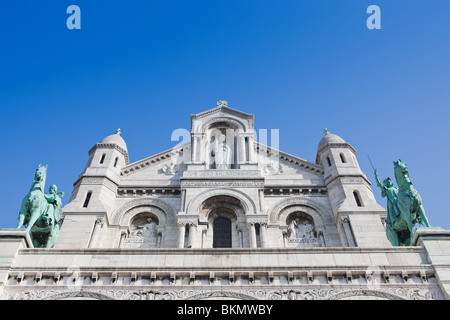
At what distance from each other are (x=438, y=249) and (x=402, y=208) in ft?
9.54

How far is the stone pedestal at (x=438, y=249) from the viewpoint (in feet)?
39.9

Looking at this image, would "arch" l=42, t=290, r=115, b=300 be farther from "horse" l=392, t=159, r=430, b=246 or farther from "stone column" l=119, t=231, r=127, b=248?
"horse" l=392, t=159, r=430, b=246

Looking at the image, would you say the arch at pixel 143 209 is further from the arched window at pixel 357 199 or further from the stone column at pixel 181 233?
the arched window at pixel 357 199

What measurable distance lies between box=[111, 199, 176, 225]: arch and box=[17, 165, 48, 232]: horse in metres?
7.43

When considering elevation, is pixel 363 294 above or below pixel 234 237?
below

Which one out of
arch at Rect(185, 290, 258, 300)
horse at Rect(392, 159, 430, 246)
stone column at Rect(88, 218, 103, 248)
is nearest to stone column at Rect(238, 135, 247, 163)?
stone column at Rect(88, 218, 103, 248)

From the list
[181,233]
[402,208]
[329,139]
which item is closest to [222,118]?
[329,139]

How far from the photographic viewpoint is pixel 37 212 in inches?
604

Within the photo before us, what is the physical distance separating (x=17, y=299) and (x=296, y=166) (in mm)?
18330

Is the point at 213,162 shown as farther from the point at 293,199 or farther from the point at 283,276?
the point at 283,276

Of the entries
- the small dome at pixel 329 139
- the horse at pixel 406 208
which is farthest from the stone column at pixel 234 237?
the small dome at pixel 329 139

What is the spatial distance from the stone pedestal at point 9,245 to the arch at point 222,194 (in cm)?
979

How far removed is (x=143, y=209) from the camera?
24000 millimetres

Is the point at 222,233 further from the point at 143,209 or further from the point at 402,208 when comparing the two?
the point at 402,208
